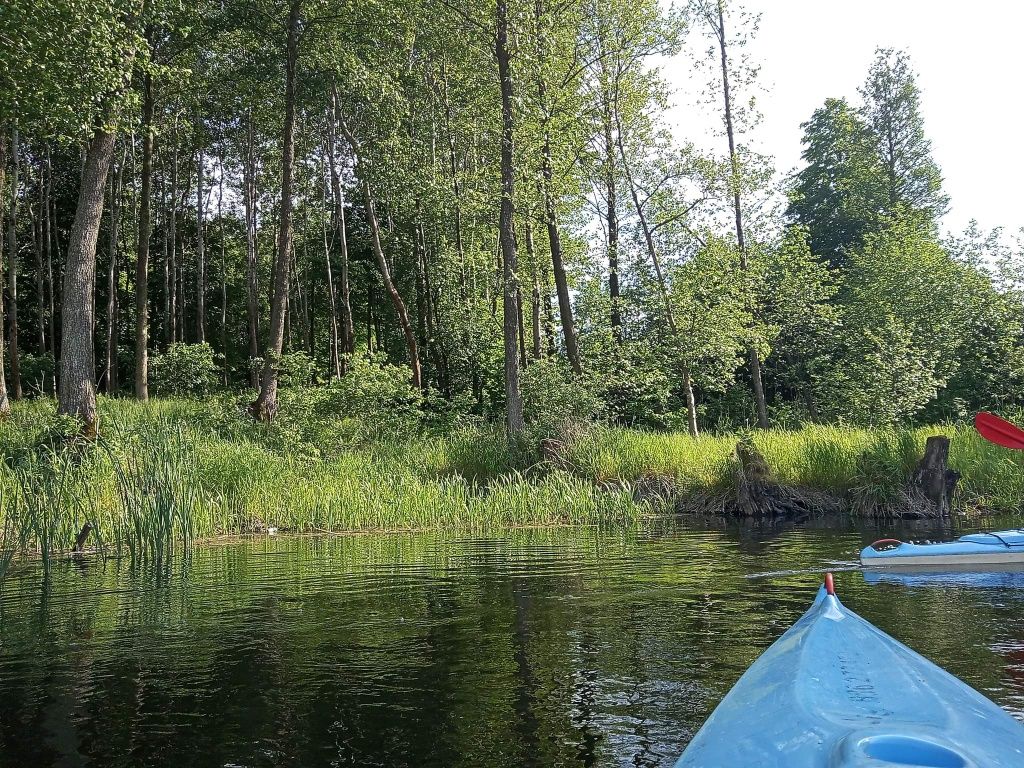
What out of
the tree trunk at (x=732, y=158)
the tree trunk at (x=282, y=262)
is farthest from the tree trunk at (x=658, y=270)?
the tree trunk at (x=282, y=262)

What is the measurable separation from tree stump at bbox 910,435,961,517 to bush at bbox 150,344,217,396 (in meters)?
18.9

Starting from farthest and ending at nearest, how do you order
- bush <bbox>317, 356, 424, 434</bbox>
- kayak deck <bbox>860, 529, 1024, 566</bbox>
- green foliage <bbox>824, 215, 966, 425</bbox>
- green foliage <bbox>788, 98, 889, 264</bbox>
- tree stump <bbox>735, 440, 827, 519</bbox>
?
green foliage <bbox>788, 98, 889, 264</bbox>
green foliage <bbox>824, 215, 966, 425</bbox>
bush <bbox>317, 356, 424, 434</bbox>
tree stump <bbox>735, 440, 827, 519</bbox>
kayak deck <bbox>860, 529, 1024, 566</bbox>

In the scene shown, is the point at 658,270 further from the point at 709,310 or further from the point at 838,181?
the point at 838,181

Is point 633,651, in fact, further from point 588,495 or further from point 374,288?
point 374,288

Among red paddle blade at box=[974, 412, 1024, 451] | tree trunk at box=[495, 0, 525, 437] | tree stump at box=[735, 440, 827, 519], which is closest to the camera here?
red paddle blade at box=[974, 412, 1024, 451]

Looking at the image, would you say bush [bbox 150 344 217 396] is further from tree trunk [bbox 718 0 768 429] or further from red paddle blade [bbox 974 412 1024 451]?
red paddle blade [bbox 974 412 1024 451]

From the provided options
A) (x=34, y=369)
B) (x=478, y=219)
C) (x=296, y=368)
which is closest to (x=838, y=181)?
(x=478, y=219)

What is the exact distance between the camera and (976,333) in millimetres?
24719

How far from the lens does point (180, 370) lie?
2381 cm

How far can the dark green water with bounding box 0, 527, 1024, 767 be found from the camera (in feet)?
10.3

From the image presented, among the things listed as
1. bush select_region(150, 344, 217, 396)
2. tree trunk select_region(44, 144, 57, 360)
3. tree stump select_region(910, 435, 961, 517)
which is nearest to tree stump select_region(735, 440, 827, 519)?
tree stump select_region(910, 435, 961, 517)

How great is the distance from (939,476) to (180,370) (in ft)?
65.0

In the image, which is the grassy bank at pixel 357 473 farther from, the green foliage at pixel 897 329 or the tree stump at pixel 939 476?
the green foliage at pixel 897 329

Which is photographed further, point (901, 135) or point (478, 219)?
point (901, 135)
